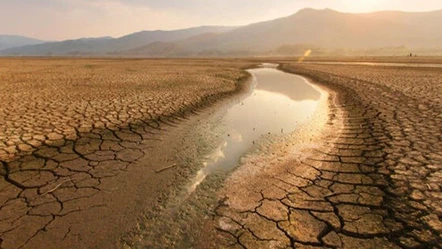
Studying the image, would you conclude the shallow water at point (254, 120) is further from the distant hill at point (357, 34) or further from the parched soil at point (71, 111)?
the distant hill at point (357, 34)

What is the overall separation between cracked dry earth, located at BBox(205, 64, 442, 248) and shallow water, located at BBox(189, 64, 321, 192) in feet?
2.26

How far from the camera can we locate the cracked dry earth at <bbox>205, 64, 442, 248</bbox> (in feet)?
9.46

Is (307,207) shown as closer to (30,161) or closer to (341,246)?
(341,246)

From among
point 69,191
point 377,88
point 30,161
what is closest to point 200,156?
point 69,191

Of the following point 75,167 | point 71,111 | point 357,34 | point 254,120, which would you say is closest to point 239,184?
point 75,167

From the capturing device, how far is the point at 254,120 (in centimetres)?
844

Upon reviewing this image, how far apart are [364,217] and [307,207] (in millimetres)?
650

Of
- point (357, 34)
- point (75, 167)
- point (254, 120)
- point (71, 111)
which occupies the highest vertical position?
point (357, 34)

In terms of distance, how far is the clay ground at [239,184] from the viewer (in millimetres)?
2953

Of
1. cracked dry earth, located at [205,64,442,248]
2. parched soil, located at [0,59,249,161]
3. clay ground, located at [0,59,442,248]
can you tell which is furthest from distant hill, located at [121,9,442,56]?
cracked dry earth, located at [205,64,442,248]

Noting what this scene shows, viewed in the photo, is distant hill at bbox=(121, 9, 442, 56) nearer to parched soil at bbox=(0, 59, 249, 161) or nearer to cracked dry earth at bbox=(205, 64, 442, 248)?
parched soil at bbox=(0, 59, 249, 161)

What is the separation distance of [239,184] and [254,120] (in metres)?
4.40

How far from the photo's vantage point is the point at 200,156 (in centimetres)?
546

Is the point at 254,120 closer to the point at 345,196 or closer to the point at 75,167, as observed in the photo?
the point at 345,196
